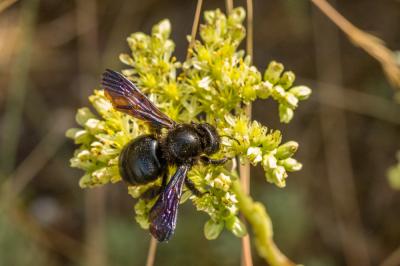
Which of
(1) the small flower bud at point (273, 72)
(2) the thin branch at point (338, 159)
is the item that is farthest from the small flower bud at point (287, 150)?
(2) the thin branch at point (338, 159)

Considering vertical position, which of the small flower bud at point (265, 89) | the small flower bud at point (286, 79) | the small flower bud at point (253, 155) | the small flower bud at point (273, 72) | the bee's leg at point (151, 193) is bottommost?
the bee's leg at point (151, 193)

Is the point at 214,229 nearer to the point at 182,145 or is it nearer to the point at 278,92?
the point at 182,145

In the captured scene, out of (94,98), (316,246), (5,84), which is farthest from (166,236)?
(5,84)

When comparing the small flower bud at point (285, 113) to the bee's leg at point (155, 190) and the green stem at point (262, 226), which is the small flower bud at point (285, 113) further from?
the bee's leg at point (155, 190)

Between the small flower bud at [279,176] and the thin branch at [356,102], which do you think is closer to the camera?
the small flower bud at [279,176]

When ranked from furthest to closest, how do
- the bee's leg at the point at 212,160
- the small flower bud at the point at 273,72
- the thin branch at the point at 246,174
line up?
the thin branch at the point at 246,174 → the small flower bud at the point at 273,72 → the bee's leg at the point at 212,160

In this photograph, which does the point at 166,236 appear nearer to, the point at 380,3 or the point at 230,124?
the point at 230,124

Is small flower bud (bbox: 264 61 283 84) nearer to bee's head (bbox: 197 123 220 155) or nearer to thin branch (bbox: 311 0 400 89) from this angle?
bee's head (bbox: 197 123 220 155)

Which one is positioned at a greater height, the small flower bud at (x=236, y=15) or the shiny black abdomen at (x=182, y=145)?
the small flower bud at (x=236, y=15)
